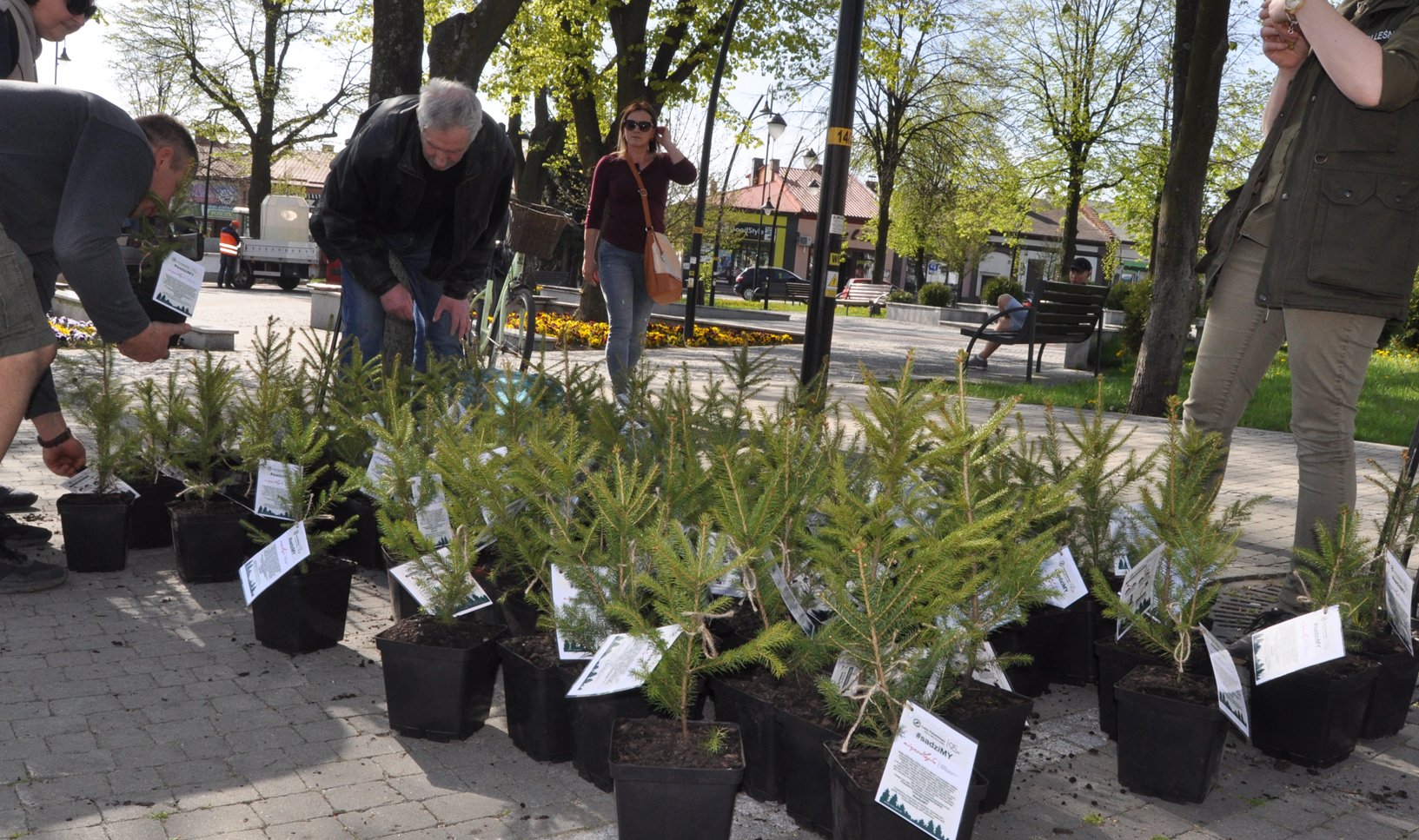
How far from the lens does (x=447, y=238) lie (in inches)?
198

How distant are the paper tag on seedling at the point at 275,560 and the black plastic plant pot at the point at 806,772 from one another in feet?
4.88

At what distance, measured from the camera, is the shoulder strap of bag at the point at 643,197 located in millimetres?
6781

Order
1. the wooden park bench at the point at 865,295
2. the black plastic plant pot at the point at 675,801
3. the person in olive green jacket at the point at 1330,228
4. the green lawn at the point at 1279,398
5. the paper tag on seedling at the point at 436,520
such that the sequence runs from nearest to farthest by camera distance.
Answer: the black plastic plant pot at the point at 675,801 < the paper tag on seedling at the point at 436,520 < the person in olive green jacket at the point at 1330,228 < the green lawn at the point at 1279,398 < the wooden park bench at the point at 865,295

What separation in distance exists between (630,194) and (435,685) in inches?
186

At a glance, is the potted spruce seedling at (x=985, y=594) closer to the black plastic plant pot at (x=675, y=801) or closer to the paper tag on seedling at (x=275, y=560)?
the black plastic plant pot at (x=675, y=801)

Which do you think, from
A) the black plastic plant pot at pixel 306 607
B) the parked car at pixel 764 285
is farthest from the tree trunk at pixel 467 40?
the parked car at pixel 764 285

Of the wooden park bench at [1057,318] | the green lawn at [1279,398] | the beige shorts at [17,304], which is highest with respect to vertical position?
the wooden park bench at [1057,318]

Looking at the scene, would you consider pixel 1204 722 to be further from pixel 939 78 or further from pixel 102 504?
pixel 939 78

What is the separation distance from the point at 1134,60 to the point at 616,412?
30.9 meters

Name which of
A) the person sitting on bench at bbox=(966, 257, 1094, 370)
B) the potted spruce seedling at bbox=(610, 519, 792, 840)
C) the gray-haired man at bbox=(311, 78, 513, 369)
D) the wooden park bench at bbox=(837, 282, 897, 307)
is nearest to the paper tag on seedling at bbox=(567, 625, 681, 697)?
the potted spruce seedling at bbox=(610, 519, 792, 840)

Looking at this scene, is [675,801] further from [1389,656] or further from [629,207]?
[629,207]

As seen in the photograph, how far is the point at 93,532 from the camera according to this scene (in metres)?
3.74

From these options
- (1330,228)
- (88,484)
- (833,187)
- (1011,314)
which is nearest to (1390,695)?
(1330,228)

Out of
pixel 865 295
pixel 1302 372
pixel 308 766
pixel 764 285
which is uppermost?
pixel 764 285
